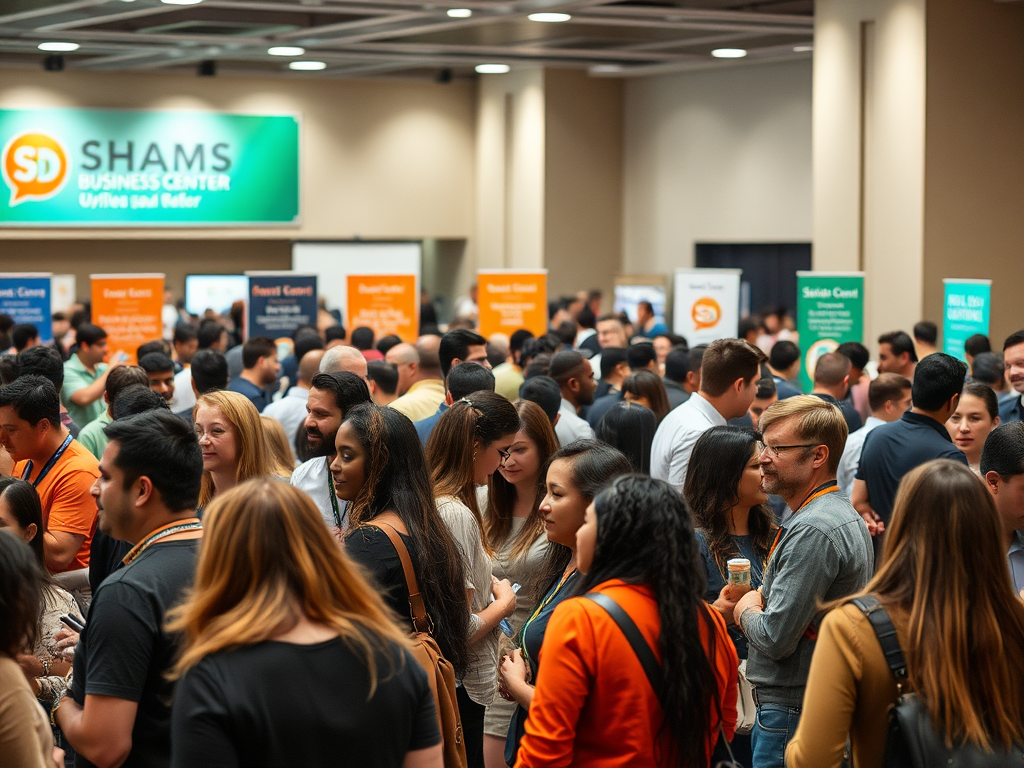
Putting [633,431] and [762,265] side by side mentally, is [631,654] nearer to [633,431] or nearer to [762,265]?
[633,431]

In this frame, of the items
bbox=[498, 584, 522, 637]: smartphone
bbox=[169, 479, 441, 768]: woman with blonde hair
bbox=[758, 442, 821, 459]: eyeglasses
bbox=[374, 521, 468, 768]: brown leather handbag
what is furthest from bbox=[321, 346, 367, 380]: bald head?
bbox=[169, 479, 441, 768]: woman with blonde hair

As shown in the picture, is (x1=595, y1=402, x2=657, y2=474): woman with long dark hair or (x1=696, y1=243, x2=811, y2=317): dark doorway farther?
(x1=696, y1=243, x2=811, y2=317): dark doorway

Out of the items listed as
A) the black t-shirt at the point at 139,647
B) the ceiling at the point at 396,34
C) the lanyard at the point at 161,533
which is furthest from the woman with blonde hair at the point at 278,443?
the ceiling at the point at 396,34

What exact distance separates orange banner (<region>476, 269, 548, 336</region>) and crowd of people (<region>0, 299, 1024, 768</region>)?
6.83 m

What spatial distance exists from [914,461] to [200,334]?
6.40m

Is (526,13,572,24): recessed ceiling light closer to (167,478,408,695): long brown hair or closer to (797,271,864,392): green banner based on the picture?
(797,271,864,392): green banner

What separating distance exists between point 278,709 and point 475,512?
6.21 ft

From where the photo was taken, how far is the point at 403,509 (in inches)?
127

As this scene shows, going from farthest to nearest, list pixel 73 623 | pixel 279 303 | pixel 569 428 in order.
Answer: pixel 279 303 < pixel 569 428 < pixel 73 623

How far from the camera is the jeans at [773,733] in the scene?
3.24 m

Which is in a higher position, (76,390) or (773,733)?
(76,390)

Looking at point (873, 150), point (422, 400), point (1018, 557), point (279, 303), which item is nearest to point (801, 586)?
point (1018, 557)

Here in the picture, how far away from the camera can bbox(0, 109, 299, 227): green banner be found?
1620 cm

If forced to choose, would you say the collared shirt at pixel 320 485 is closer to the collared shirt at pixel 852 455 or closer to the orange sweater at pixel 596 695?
the orange sweater at pixel 596 695
